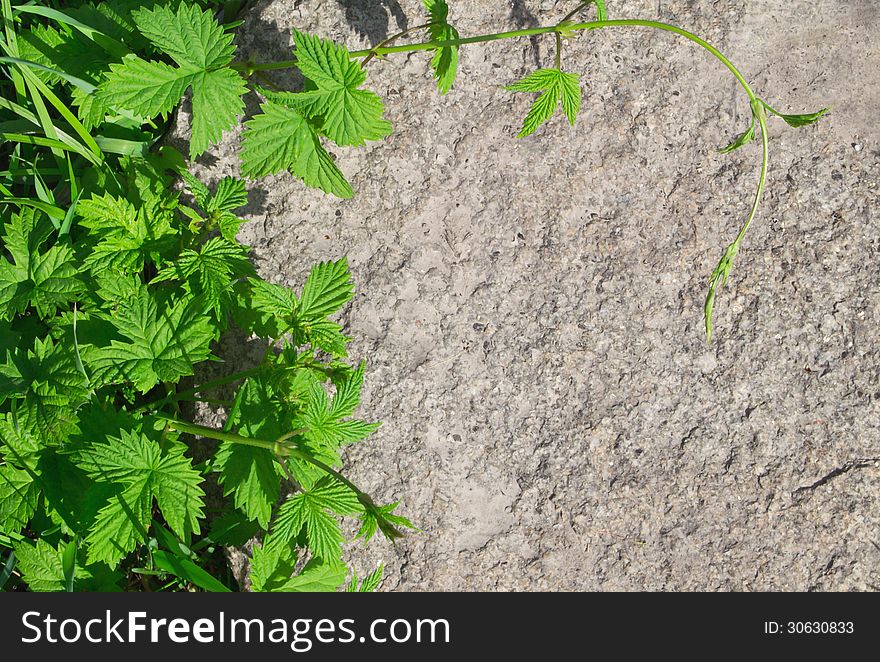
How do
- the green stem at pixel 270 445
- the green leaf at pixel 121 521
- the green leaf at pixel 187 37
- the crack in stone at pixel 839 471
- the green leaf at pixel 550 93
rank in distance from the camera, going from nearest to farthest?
1. the green stem at pixel 270 445
2. the green leaf at pixel 121 521
3. the green leaf at pixel 187 37
4. the green leaf at pixel 550 93
5. the crack in stone at pixel 839 471

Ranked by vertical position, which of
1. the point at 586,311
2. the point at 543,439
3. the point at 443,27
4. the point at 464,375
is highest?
the point at 443,27

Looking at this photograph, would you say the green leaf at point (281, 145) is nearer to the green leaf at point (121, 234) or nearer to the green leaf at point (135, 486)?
the green leaf at point (121, 234)

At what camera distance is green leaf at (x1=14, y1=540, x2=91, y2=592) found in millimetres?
2121

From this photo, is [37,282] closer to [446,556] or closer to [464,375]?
[464,375]

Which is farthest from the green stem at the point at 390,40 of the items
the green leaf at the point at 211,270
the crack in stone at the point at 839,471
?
the crack in stone at the point at 839,471

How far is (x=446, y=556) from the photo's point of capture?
7.63ft

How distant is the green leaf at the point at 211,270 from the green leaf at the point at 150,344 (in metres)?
0.08

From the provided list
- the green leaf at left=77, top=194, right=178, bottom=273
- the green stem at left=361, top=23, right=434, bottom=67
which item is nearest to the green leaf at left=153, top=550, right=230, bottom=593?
the green leaf at left=77, top=194, right=178, bottom=273

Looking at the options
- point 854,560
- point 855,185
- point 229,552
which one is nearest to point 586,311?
point 855,185

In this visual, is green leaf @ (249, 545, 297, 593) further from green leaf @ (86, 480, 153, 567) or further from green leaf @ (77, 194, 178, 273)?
green leaf @ (77, 194, 178, 273)

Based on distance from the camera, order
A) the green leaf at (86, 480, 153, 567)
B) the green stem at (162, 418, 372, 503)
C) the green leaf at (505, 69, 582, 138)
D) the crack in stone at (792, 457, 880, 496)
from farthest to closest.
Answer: the crack in stone at (792, 457, 880, 496) → the green leaf at (505, 69, 582, 138) → the green leaf at (86, 480, 153, 567) → the green stem at (162, 418, 372, 503)

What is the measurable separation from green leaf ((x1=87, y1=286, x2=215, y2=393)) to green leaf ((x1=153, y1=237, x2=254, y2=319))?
82 mm

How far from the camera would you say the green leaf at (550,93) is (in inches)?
83.4

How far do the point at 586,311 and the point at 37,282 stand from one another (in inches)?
61.7
